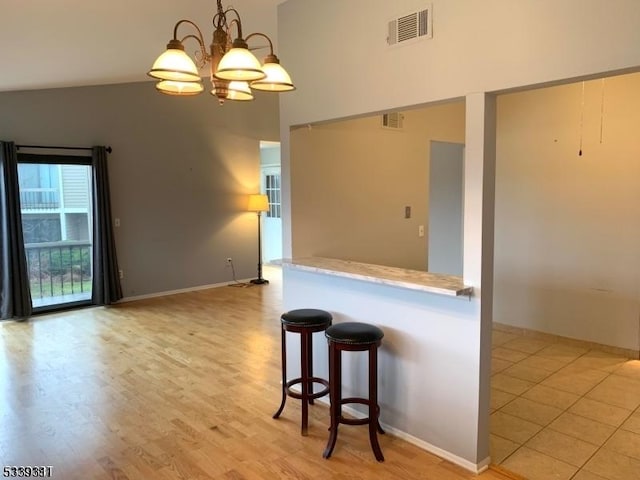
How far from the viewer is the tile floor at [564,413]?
103 inches

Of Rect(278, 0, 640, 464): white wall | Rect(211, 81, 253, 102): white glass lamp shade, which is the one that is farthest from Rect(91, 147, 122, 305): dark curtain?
Rect(211, 81, 253, 102): white glass lamp shade

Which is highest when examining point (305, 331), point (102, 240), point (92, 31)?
point (92, 31)

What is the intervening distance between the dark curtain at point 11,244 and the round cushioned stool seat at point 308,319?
4115 millimetres

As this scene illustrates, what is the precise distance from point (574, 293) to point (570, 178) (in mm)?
1092

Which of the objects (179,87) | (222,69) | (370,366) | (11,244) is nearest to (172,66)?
(222,69)

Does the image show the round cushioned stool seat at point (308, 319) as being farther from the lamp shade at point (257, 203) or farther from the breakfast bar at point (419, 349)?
the lamp shade at point (257, 203)

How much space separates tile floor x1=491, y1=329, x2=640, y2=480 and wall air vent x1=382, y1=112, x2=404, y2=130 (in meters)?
2.23

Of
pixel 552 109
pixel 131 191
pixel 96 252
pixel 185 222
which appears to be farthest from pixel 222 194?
pixel 552 109

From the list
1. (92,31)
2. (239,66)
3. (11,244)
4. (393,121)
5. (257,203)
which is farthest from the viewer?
(257,203)

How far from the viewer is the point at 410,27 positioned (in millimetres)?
2684

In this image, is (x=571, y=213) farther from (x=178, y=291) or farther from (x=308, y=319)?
(x=178, y=291)

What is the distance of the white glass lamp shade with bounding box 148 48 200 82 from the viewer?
1.99 metres

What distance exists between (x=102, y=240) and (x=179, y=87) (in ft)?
14.5

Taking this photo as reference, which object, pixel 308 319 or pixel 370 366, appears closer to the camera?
pixel 370 366
